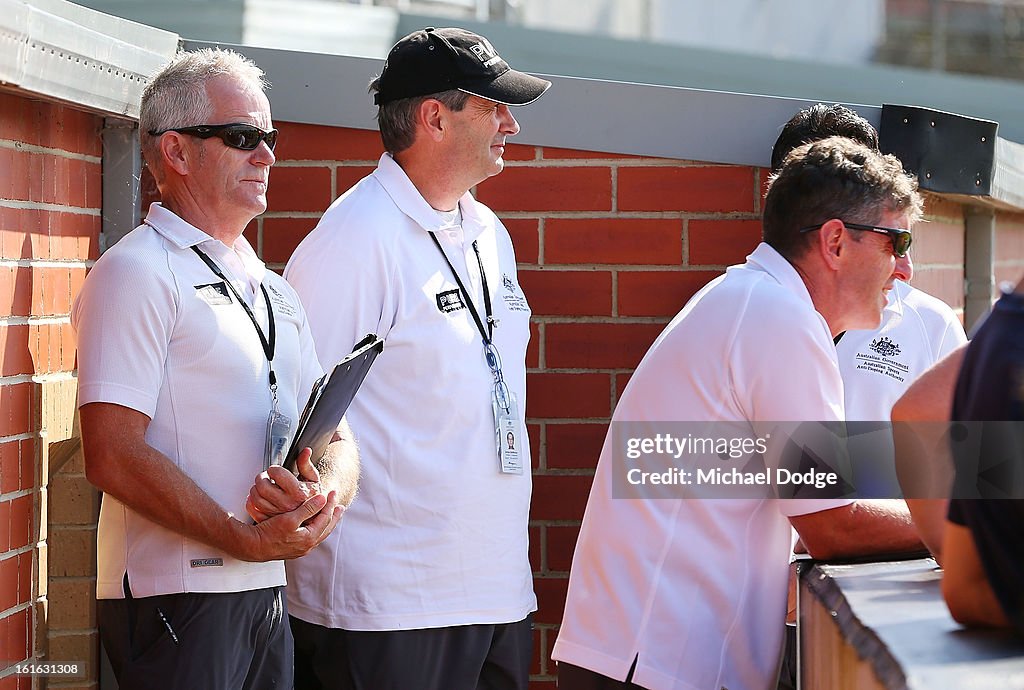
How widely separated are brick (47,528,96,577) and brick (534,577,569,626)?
1.28 m

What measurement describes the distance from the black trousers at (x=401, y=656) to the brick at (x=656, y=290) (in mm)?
1106

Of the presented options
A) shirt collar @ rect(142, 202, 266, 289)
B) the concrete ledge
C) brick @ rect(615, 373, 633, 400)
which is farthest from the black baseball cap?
the concrete ledge

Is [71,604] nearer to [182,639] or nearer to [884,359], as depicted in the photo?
[182,639]

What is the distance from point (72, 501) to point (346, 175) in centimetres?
124

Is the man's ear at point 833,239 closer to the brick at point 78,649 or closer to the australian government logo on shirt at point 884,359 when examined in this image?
the australian government logo on shirt at point 884,359

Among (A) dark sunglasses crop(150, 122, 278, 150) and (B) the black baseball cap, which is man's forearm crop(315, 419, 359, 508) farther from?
(B) the black baseball cap

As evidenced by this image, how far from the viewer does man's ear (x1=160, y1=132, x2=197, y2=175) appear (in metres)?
2.87

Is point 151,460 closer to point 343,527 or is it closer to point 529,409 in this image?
point 343,527

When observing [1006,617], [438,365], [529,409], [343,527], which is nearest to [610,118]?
[529,409]

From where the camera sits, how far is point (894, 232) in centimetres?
262

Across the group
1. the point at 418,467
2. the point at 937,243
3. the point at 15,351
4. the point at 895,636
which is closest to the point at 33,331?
→ the point at 15,351

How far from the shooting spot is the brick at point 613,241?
12.6 feet

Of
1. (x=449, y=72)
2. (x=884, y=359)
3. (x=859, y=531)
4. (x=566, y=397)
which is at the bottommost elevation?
(x=859, y=531)

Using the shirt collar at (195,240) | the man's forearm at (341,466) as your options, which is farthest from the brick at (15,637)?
the shirt collar at (195,240)
